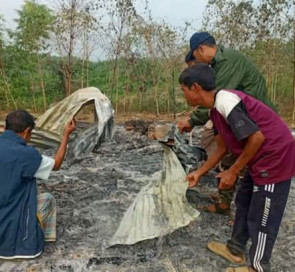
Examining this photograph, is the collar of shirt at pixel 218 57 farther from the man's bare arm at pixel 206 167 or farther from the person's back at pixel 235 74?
the man's bare arm at pixel 206 167

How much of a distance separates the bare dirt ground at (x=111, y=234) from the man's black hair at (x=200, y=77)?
1.10 metres

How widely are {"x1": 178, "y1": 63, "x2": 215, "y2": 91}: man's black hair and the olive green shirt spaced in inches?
Result: 33.5

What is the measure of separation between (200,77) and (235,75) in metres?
1.02

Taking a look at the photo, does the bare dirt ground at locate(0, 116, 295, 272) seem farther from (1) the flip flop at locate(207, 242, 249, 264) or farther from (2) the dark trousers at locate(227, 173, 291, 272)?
(2) the dark trousers at locate(227, 173, 291, 272)

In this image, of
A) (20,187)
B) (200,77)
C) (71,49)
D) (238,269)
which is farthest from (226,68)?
(71,49)

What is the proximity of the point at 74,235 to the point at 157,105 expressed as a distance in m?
6.35

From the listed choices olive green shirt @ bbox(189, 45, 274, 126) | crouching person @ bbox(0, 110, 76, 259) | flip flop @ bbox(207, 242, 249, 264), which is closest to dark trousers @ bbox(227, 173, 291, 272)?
flip flop @ bbox(207, 242, 249, 264)

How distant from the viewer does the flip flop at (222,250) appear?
118 inches

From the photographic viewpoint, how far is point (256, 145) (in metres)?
2.34

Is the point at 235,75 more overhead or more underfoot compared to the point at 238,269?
more overhead

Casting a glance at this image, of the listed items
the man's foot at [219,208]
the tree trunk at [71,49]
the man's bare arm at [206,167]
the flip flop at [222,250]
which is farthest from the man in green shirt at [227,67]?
the tree trunk at [71,49]

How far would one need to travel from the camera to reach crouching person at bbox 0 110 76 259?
2.68 m

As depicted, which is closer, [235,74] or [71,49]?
[235,74]

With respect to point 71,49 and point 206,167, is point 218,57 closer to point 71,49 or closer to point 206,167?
point 206,167
